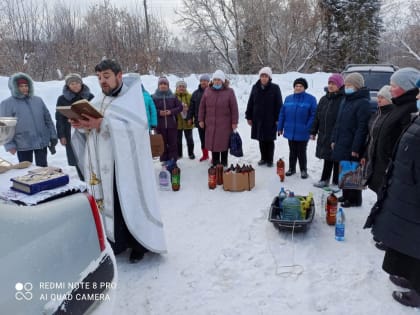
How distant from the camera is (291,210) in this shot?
13.7 ft

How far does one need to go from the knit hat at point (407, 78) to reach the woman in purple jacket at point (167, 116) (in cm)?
412

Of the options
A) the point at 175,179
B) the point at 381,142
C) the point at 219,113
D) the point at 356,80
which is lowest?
the point at 175,179

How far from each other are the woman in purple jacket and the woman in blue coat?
2.02m

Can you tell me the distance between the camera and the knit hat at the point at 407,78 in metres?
3.40

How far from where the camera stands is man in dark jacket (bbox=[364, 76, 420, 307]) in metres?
2.63

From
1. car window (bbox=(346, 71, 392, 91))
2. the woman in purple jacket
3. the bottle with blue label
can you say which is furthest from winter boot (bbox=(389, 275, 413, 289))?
car window (bbox=(346, 71, 392, 91))

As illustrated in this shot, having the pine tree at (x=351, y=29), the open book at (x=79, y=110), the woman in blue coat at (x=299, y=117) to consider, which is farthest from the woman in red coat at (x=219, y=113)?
the pine tree at (x=351, y=29)

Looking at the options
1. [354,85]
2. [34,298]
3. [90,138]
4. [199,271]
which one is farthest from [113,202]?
[354,85]

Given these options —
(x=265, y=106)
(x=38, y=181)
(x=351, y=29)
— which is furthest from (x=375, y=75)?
(x=351, y=29)

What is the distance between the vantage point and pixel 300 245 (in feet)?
13.1

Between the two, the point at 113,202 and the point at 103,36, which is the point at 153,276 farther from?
the point at 103,36

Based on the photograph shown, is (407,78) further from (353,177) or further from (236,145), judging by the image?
(236,145)

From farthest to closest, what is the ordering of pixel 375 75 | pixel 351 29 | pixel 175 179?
pixel 351 29 < pixel 375 75 < pixel 175 179

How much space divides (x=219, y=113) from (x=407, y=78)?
3438 millimetres
